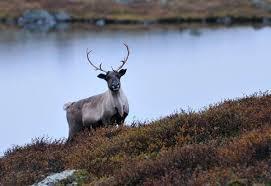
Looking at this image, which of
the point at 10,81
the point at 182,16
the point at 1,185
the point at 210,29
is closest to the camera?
the point at 1,185

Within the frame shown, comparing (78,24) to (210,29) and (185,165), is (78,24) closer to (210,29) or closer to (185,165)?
(210,29)

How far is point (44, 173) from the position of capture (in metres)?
10.9

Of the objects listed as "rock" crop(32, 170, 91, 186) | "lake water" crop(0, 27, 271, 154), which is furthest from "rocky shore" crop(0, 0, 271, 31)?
"rock" crop(32, 170, 91, 186)

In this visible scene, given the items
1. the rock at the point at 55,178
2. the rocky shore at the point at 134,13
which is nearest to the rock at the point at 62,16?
the rocky shore at the point at 134,13

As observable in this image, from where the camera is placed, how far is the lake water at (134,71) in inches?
1188

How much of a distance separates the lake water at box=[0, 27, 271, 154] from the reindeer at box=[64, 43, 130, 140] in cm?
235

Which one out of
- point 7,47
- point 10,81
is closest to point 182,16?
point 7,47

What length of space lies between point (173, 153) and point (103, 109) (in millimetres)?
6235

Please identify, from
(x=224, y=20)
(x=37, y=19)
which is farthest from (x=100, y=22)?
(x=224, y=20)

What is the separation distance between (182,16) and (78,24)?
12.0 m

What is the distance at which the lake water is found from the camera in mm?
30188

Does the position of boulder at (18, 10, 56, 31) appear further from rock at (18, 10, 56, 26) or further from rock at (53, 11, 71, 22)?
rock at (53, 11, 71, 22)

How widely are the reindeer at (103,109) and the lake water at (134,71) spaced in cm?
235

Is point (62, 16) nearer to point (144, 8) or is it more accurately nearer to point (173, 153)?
point (144, 8)
